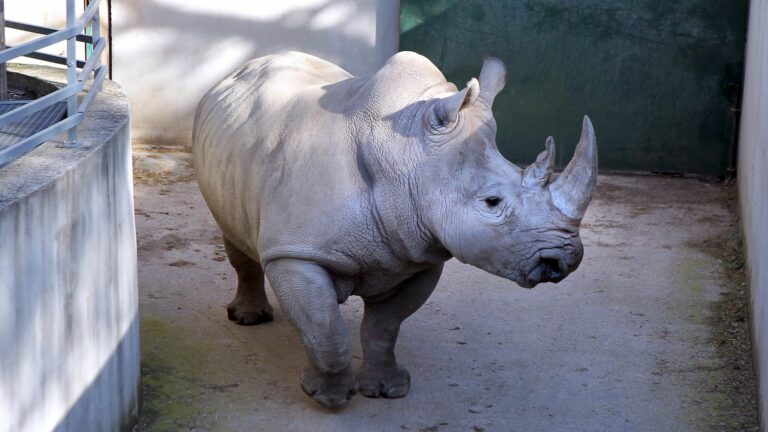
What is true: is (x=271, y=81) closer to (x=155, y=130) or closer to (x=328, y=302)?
(x=328, y=302)

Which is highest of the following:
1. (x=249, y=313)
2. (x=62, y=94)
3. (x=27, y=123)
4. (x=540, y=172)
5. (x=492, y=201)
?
(x=62, y=94)

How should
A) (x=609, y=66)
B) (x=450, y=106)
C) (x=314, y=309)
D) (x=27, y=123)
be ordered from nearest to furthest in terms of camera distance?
1. (x=450, y=106)
2. (x=314, y=309)
3. (x=27, y=123)
4. (x=609, y=66)

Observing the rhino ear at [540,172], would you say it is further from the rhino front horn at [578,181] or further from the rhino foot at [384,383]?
the rhino foot at [384,383]

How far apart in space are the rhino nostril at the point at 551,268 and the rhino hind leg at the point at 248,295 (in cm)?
204

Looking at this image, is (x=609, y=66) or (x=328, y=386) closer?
(x=328, y=386)

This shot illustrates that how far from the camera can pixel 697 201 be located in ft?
28.3

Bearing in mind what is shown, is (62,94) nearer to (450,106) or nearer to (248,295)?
(450,106)

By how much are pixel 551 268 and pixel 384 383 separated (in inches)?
48.5

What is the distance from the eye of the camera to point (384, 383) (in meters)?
5.21

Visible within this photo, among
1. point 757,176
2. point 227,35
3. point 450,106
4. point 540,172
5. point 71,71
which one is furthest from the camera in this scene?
point 227,35

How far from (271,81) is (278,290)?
1.06m

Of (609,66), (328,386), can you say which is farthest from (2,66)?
(609,66)

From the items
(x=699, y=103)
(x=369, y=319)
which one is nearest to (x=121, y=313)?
(x=369, y=319)

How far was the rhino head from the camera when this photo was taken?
4223 mm
